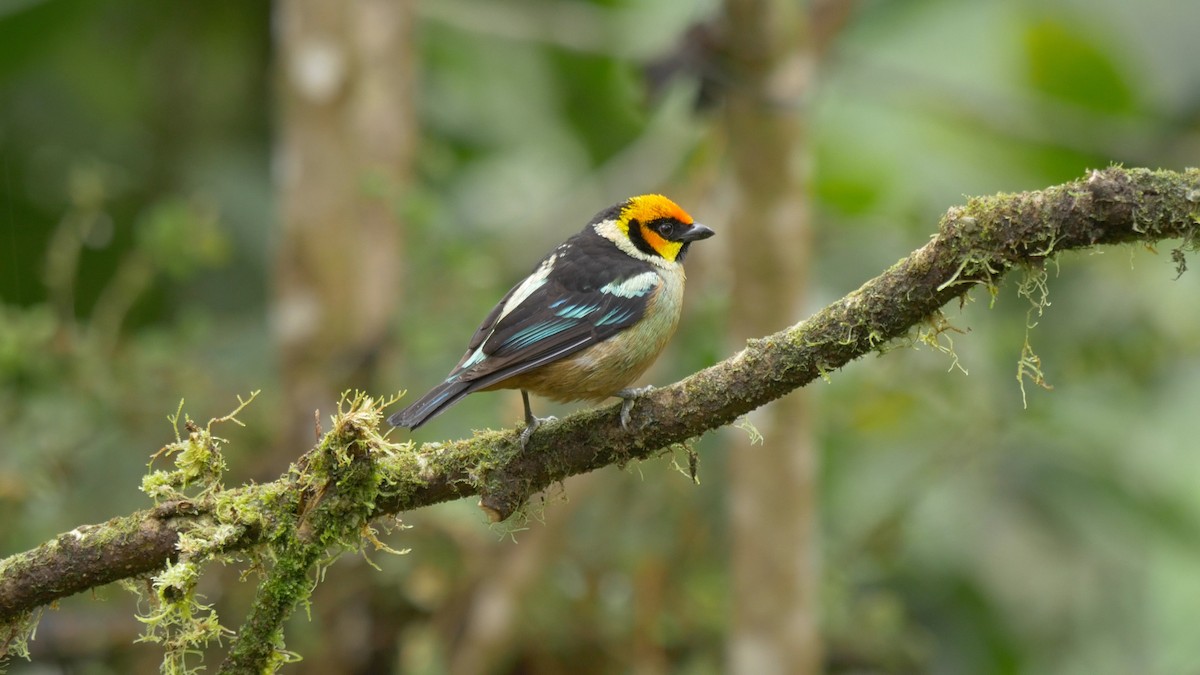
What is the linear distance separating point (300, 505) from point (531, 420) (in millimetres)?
744

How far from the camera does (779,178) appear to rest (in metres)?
5.31

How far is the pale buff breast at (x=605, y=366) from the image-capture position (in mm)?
3887

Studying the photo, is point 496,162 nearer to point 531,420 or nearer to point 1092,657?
point 1092,657

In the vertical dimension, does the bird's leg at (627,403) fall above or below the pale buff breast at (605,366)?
below

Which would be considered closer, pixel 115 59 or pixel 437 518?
pixel 437 518

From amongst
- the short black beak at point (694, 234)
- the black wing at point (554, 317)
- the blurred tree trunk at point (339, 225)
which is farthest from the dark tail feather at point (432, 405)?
the blurred tree trunk at point (339, 225)

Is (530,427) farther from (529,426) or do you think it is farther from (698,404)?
(698,404)

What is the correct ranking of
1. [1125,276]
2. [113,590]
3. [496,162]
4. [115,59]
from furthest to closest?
1. [496,162]
2. [115,59]
3. [1125,276]
4. [113,590]

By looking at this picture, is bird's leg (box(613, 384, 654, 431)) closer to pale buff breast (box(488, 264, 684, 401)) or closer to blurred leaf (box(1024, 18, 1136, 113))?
pale buff breast (box(488, 264, 684, 401))

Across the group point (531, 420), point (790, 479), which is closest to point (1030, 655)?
point (790, 479)

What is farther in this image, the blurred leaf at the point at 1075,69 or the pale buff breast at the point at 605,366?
the blurred leaf at the point at 1075,69

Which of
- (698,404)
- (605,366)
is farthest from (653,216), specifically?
(698,404)

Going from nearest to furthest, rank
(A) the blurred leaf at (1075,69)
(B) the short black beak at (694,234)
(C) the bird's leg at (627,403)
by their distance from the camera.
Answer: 1. (C) the bird's leg at (627,403)
2. (B) the short black beak at (694,234)
3. (A) the blurred leaf at (1075,69)

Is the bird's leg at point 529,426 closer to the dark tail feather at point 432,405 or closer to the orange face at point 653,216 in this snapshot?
the dark tail feather at point 432,405
